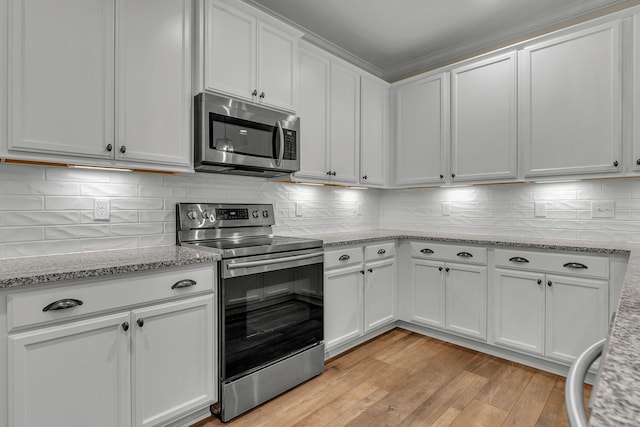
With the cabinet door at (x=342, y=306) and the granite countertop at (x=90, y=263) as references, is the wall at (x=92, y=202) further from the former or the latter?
the cabinet door at (x=342, y=306)

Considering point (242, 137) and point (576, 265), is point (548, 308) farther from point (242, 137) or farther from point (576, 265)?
point (242, 137)

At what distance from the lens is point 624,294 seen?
2.94 feet

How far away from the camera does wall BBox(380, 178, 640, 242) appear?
8.71 feet

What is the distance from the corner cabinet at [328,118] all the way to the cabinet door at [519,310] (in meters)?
1.51

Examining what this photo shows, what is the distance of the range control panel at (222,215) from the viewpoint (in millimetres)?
2344

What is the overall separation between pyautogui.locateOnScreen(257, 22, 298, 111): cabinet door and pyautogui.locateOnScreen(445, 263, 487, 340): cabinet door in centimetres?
190

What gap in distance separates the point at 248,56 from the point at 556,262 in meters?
2.55

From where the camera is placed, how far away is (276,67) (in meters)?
2.51

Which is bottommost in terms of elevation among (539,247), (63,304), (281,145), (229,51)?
(63,304)

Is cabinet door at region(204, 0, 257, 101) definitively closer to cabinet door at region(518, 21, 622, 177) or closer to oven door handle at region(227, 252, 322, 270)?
oven door handle at region(227, 252, 322, 270)

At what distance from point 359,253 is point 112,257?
1.75m

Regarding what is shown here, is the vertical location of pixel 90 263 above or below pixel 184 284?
above

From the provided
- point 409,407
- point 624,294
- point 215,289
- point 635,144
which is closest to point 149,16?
point 215,289

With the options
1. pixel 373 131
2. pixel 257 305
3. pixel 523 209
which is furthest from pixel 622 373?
pixel 373 131
